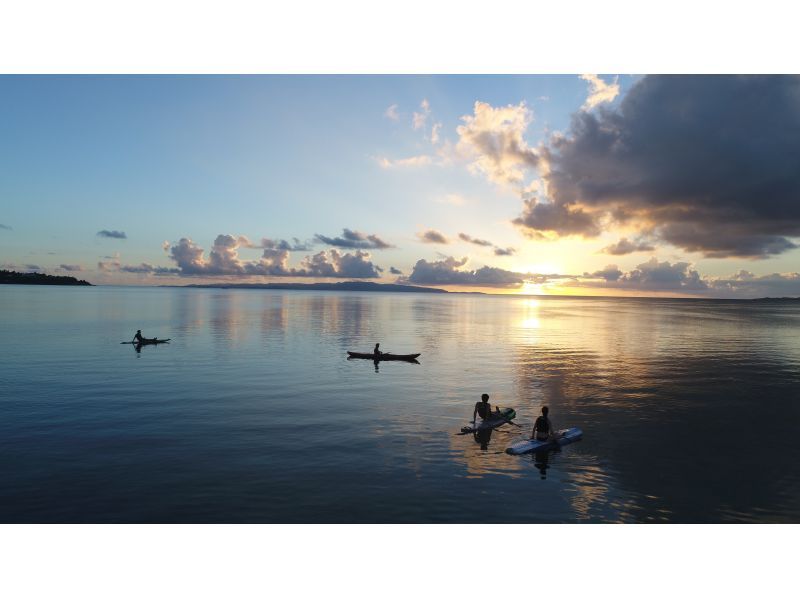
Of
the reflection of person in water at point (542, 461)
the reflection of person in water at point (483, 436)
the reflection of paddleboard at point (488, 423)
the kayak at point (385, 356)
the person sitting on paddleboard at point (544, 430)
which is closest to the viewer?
the reflection of person in water at point (542, 461)

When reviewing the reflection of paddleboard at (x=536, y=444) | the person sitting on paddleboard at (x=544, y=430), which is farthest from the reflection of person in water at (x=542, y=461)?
the person sitting on paddleboard at (x=544, y=430)

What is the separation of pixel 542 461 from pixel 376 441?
30.7 feet

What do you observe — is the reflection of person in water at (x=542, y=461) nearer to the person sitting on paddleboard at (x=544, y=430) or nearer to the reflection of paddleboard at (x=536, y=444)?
the reflection of paddleboard at (x=536, y=444)

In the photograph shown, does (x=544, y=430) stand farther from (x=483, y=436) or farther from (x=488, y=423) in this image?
(x=488, y=423)

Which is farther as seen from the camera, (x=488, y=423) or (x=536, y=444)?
(x=488, y=423)

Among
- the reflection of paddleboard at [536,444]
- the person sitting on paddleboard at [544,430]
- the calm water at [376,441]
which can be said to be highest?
the person sitting on paddleboard at [544,430]

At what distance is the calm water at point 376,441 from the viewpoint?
19.2 metres

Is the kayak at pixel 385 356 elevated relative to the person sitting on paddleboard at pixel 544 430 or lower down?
lower down

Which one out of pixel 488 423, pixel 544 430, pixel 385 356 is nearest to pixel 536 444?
pixel 544 430

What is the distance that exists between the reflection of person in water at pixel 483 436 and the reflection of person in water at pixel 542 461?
2.89 metres

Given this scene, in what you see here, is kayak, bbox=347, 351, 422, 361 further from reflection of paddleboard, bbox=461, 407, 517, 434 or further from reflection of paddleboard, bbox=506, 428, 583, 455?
reflection of paddleboard, bbox=506, 428, 583, 455

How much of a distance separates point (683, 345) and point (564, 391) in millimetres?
53929

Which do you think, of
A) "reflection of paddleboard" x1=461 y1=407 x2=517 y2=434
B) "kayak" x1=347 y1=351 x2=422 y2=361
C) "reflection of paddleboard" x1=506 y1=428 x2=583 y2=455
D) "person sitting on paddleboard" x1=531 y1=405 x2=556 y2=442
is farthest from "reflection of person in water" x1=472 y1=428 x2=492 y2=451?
"kayak" x1=347 y1=351 x2=422 y2=361

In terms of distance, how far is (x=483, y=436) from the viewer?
2909 centimetres
